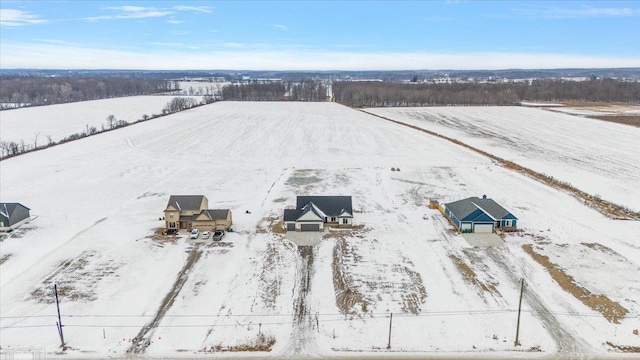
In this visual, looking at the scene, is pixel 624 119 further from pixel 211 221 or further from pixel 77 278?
pixel 77 278

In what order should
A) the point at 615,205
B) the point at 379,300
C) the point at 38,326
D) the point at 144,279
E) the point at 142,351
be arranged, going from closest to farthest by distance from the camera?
the point at 142,351 < the point at 38,326 < the point at 379,300 < the point at 144,279 < the point at 615,205

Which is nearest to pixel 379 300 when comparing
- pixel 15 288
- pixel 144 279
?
pixel 144 279

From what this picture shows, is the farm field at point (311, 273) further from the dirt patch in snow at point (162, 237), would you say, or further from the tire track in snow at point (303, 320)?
the dirt patch in snow at point (162, 237)

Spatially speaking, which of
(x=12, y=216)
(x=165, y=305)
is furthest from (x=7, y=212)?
(x=165, y=305)

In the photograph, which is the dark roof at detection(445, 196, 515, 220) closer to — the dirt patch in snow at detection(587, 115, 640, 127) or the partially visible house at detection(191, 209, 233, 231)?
the partially visible house at detection(191, 209, 233, 231)

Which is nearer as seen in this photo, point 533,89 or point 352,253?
point 352,253

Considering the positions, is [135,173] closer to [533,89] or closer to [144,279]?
[144,279]
